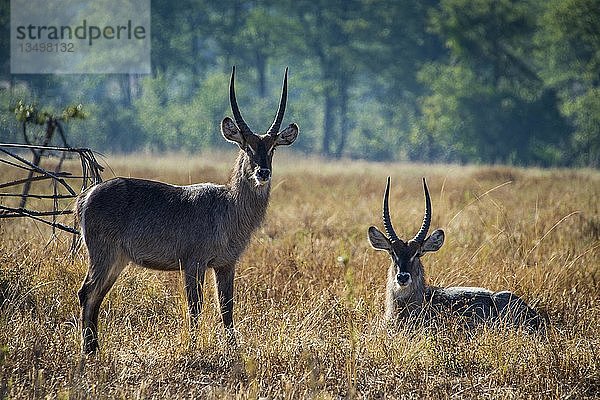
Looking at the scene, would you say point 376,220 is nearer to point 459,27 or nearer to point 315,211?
point 315,211

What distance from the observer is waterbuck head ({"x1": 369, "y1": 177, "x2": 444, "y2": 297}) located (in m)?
6.51

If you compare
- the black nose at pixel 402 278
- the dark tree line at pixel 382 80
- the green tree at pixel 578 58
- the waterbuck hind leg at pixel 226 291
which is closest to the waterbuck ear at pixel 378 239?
the black nose at pixel 402 278

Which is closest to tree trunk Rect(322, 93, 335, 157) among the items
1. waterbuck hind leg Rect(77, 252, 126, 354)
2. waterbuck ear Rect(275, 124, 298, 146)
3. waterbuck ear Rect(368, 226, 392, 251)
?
waterbuck ear Rect(368, 226, 392, 251)

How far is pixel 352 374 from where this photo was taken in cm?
504

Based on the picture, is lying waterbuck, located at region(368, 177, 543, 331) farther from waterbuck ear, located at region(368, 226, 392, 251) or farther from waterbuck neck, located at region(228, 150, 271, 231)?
waterbuck neck, located at region(228, 150, 271, 231)

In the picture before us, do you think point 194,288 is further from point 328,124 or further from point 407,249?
point 328,124

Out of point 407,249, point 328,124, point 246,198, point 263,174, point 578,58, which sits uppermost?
point 578,58

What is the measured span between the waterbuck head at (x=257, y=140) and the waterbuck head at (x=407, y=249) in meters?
0.98

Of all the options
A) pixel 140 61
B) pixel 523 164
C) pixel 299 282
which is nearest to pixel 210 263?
pixel 299 282

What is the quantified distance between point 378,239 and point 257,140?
1434 millimetres

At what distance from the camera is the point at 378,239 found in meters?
6.81

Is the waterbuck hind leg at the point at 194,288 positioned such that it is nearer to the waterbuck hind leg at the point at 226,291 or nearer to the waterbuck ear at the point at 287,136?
the waterbuck hind leg at the point at 226,291

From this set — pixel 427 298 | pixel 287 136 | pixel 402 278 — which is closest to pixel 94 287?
pixel 287 136

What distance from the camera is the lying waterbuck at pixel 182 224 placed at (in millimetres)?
5812
